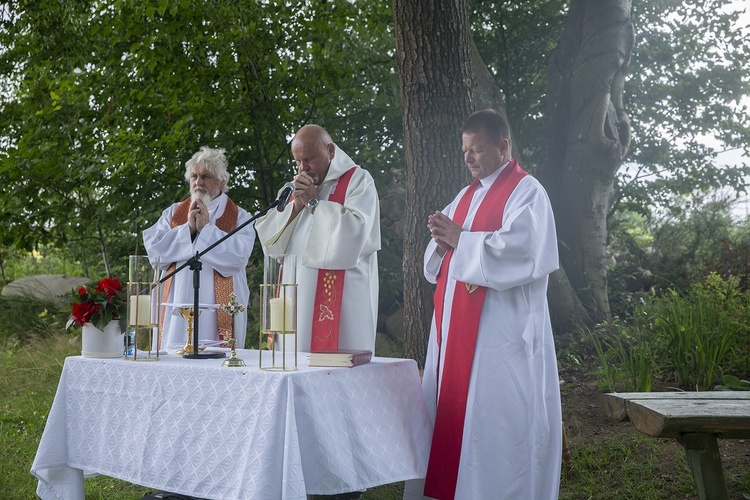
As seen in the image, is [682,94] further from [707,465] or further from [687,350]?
[707,465]

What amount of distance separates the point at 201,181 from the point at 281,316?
2353mm

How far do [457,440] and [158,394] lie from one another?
128cm

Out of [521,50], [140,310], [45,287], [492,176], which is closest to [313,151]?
[492,176]

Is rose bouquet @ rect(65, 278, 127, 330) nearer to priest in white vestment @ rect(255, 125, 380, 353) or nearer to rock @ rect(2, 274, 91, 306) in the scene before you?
priest in white vestment @ rect(255, 125, 380, 353)

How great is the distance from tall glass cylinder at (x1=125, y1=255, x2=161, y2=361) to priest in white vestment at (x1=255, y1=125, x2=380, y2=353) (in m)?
0.70

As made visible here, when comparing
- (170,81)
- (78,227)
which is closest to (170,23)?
(170,81)

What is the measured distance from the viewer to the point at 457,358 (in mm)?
3623

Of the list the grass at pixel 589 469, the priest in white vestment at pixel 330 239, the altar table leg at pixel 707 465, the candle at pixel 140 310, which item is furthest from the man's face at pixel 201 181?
the altar table leg at pixel 707 465

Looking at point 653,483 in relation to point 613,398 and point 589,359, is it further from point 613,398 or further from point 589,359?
point 589,359

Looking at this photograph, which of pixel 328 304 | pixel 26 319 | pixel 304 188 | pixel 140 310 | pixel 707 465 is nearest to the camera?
pixel 707 465

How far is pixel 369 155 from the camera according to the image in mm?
7820

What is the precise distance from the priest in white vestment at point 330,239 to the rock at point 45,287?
→ 7858 mm

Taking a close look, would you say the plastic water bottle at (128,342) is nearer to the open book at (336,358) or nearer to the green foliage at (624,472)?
the open book at (336,358)

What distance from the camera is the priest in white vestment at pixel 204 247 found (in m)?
4.96
